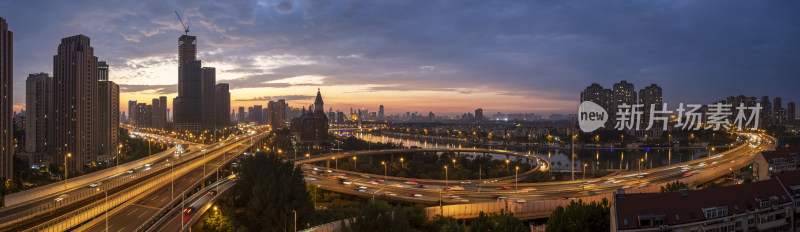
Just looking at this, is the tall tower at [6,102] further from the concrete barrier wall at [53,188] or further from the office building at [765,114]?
the office building at [765,114]

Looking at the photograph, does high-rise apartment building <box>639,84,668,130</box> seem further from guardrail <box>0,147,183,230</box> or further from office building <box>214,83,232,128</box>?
office building <box>214,83,232,128</box>

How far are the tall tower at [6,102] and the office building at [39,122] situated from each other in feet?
53.3

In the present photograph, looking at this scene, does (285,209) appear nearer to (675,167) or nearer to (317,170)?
(317,170)

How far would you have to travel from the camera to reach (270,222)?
17.0 m

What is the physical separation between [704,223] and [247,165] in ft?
66.3

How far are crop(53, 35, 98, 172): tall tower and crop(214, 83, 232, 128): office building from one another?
107 metres

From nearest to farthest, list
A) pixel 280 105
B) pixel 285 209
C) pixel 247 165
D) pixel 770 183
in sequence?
1. pixel 770 183
2. pixel 285 209
3. pixel 247 165
4. pixel 280 105

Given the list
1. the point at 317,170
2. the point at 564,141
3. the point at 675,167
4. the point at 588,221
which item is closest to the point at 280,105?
the point at 564,141

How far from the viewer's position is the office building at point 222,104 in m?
151

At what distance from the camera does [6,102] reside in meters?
27.9

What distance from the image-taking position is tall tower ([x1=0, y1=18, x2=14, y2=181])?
27.0m

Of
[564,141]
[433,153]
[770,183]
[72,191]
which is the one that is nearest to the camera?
[770,183]

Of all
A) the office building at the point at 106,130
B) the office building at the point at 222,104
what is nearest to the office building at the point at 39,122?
the office building at the point at 106,130

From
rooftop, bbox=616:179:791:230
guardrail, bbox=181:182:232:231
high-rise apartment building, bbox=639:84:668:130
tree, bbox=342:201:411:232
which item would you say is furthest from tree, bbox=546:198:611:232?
high-rise apartment building, bbox=639:84:668:130
